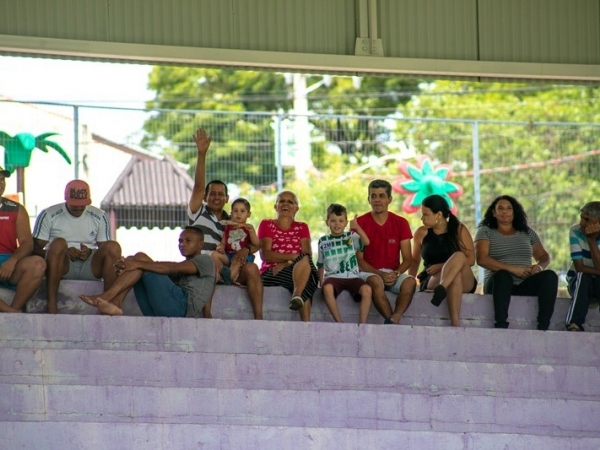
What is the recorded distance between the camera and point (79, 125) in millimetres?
13289

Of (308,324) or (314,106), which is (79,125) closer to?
(308,324)

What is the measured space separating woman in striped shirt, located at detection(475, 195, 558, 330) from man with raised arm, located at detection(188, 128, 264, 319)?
2.00 meters

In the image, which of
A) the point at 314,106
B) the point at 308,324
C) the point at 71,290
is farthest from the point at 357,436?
the point at 314,106

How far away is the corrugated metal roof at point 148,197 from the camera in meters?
14.4

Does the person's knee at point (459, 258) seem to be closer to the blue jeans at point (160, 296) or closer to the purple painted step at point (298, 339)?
the purple painted step at point (298, 339)

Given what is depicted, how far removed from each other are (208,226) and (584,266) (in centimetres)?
326

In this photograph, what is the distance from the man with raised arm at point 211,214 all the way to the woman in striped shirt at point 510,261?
6.58 ft

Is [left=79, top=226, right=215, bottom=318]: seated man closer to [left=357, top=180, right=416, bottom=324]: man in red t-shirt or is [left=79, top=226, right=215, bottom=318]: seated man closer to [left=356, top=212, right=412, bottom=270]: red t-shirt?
[left=357, top=180, right=416, bottom=324]: man in red t-shirt

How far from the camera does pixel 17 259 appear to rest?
9.80m

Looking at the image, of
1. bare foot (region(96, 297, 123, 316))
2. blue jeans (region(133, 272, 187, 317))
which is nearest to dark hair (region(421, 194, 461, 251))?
blue jeans (region(133, 272, 187, 317))

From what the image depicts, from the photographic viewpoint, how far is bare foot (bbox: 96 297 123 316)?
9.42 m

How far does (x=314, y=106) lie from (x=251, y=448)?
93.7 feet

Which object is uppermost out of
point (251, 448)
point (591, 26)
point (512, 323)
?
point (591, 26)

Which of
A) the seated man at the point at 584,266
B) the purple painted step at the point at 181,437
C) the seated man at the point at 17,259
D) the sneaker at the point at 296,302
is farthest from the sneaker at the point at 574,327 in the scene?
the seated man at the point at 17,259
